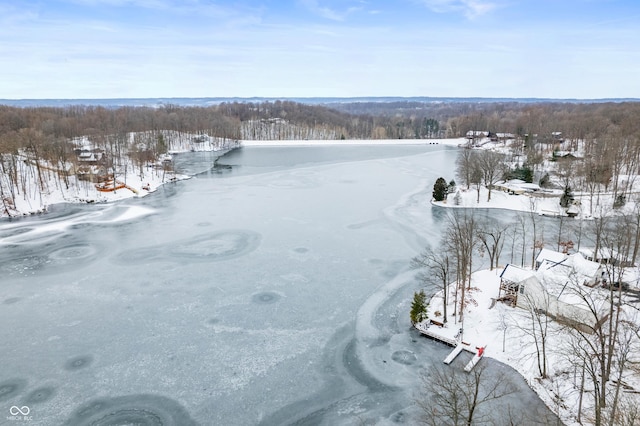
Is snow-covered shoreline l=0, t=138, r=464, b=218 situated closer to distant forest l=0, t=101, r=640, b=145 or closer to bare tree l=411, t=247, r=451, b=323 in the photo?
distant forest l=0, t=101, r=640, b=145

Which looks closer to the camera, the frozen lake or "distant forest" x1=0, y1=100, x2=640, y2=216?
the frozen lake

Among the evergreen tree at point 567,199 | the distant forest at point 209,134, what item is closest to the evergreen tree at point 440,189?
the evergreen tree at point 567,199

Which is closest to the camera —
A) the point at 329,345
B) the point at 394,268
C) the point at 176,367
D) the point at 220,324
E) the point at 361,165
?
the point at 176,367

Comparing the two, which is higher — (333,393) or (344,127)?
(344,127)

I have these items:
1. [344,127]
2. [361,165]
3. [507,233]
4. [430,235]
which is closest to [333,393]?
[430,235]

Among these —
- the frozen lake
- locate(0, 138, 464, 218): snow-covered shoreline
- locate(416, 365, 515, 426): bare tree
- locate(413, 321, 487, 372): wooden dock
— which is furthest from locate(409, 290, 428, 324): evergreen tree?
locate(0, 138, 464, 218): snow-covered shoreline

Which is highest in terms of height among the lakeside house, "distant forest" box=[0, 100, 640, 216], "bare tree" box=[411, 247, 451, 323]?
"distant forest" box=[0, 100, 640, 216]

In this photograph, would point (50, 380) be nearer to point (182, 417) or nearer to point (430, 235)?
point (182, 417)
